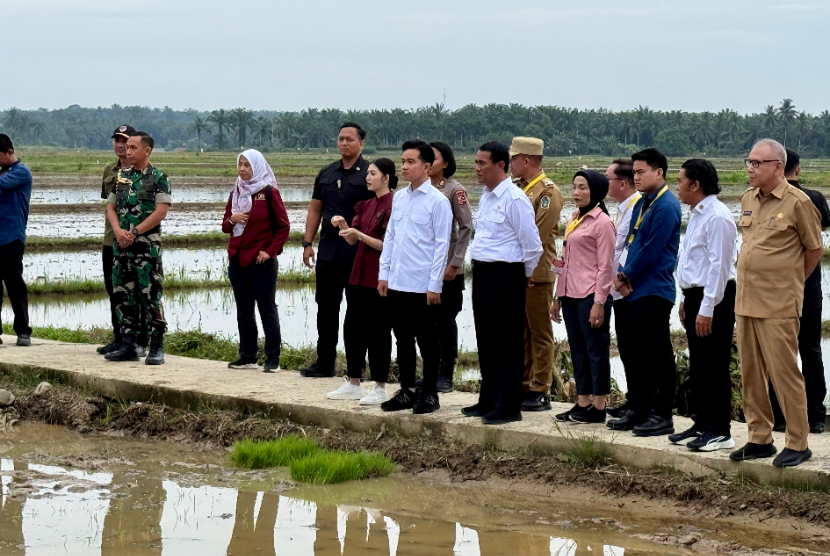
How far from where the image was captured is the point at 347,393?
278 inches

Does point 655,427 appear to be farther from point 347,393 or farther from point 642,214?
point 347,393

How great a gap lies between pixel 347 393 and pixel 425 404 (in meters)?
0.71

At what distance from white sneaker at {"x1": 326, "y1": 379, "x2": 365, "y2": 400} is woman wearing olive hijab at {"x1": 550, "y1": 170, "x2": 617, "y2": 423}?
4.80ft

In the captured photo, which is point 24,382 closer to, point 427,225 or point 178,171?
point 427,225

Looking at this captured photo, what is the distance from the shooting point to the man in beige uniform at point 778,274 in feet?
16.8

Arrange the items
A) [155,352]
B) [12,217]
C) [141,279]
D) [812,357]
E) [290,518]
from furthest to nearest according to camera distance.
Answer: [12,217], [155,352], [141,279], [812,357], [290,518]

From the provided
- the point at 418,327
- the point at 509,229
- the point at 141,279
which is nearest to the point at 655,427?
the point at 509,229

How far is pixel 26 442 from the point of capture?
6.90 m

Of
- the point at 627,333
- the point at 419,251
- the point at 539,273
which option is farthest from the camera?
the point at 539,273

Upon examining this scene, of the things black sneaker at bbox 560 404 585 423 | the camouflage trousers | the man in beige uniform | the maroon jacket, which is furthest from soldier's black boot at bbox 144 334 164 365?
the man in beige uniform

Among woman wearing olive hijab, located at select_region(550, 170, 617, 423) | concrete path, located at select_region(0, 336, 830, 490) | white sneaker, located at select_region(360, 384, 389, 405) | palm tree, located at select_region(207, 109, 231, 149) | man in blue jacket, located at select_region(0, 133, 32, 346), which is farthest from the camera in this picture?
palm tree, located at select_region(207, 109, 231, 149)

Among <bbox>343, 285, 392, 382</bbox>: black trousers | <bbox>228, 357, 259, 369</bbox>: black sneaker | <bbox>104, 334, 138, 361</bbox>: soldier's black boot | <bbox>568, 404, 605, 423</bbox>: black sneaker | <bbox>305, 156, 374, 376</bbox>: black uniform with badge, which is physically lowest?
<bbox>228, 357, 259, 369</bbox>: black sneaker

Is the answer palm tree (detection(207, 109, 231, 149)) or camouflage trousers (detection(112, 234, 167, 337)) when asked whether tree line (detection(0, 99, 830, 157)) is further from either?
camouflage trousers (detection(112, 234, 167, 337))

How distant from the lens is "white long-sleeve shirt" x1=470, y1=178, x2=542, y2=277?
6156mm
